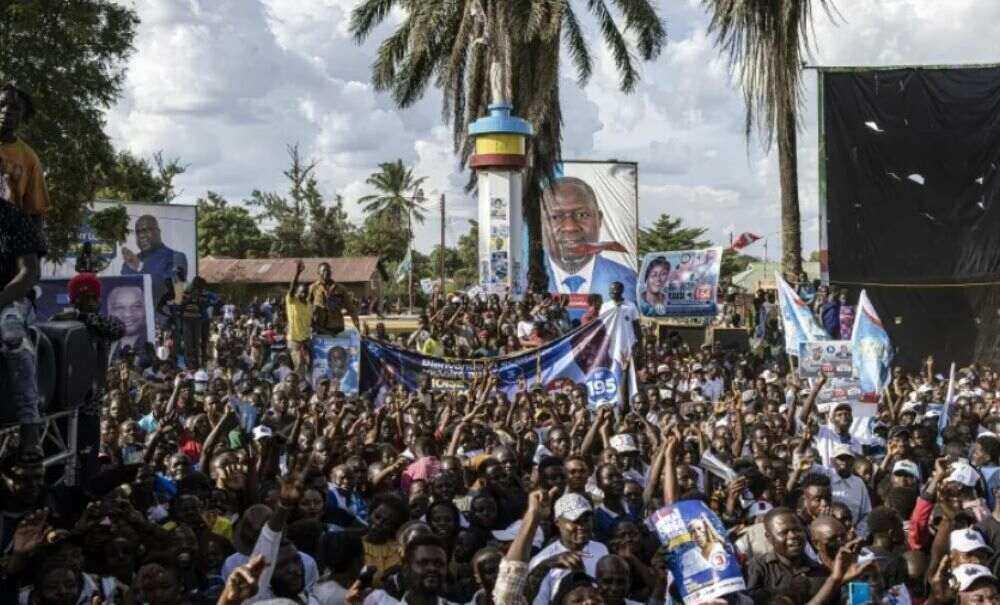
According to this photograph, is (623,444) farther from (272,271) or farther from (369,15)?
(272,271)

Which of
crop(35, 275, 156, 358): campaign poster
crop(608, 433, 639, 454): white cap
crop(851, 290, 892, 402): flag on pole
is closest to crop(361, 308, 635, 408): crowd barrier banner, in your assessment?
crop(851, 290, 892, 402): flag on pole

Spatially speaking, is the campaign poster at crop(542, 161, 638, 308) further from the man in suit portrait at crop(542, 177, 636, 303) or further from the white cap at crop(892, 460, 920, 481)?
the white cap at crop(892, 460, 920, 481)

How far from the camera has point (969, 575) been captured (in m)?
4.47

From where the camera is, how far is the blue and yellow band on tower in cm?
1945

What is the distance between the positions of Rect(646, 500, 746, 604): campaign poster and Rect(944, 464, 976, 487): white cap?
2.42 meters

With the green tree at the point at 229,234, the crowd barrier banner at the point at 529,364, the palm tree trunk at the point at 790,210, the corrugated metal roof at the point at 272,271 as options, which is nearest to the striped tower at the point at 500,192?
the palm tree trunk at the point at 790,210

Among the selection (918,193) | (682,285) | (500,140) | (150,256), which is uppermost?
(500,140)

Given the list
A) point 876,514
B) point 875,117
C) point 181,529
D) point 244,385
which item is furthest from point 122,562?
point 875,117

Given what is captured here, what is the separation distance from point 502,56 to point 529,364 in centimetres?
949

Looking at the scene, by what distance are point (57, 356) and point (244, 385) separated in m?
6.78

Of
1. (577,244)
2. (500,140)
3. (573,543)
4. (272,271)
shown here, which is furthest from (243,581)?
(272,271)

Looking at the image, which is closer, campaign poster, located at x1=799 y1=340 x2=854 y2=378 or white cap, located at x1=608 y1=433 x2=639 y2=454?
white cap, located at x1=608 y1=433 x2=639 y2=454

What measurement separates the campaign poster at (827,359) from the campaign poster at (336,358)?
4.67m

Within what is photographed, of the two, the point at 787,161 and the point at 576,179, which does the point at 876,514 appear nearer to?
the point at 787,161
